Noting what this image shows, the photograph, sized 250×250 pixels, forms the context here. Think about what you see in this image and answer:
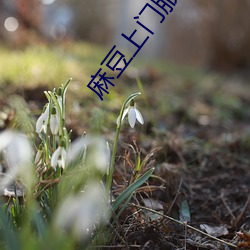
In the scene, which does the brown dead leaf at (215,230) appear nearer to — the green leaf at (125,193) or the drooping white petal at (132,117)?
the green leaf at (125,193)

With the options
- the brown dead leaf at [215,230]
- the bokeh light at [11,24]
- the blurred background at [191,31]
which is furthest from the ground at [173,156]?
the blurred background at [191,31]

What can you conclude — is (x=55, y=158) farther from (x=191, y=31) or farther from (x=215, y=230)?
(x=191, y=31)

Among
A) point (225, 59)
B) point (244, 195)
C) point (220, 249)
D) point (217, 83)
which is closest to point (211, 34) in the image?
point (225, 59)

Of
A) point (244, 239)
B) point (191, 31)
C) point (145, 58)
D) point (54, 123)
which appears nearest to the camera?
point (54, 123)

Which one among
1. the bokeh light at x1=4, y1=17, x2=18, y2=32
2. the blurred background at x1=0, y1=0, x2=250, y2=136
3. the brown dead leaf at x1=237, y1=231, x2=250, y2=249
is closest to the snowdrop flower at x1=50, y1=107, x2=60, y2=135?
the blurred background at x1=0, y1=0, x2=250, y2=136

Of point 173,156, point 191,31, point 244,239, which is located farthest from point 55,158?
point 191,31

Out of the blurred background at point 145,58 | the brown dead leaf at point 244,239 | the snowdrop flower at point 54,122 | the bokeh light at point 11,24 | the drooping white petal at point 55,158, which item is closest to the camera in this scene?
the drooping white petal at point 55,158

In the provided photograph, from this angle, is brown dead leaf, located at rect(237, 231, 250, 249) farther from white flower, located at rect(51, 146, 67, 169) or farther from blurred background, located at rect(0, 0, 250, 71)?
blurred background, located at rect(0, 0, 250, 71)

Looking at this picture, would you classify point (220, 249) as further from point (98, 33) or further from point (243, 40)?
point (98, 33)
